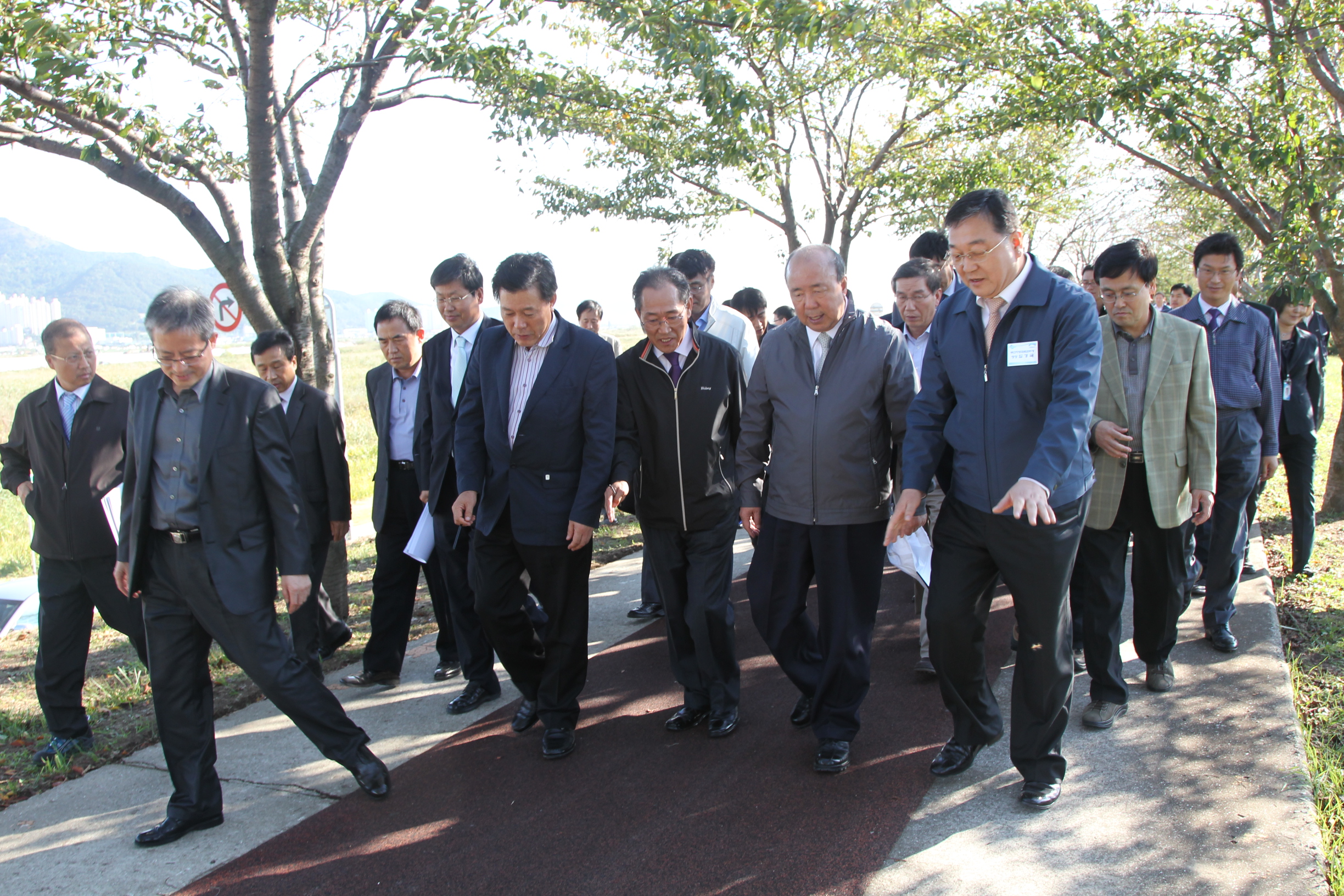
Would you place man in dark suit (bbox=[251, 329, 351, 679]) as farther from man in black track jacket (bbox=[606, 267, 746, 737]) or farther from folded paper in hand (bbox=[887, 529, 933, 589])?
folded paper in hand (bbox=[887, 529, 933, 589])

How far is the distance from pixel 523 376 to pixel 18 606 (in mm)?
4490

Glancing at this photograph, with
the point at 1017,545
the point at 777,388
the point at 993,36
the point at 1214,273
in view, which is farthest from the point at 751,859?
the point at 993,36

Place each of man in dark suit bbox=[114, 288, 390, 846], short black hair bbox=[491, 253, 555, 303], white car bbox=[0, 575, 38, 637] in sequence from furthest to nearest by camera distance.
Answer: white car bbox=[0, 575, 38, 637]
short black hair bbox=[491, 253, 555, 303]
man in dark suit bbox=[114, 288, 390, 846]

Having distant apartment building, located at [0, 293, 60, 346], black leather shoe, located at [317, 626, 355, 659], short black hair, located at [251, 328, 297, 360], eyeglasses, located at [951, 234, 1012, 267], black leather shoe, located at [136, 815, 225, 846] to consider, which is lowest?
black leather shoe, located at [136, 815, 225, 846]

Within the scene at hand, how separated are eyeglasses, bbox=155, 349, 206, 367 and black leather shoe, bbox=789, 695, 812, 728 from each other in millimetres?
2899

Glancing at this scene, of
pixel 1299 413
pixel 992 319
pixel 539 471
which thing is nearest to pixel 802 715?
pixel 539 471

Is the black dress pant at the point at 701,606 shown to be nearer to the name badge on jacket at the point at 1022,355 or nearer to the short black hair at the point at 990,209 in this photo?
the name badge on jacket at the point at 1022,355

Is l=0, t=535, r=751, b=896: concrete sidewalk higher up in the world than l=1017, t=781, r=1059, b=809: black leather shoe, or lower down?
higher up

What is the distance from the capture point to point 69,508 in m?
4.33

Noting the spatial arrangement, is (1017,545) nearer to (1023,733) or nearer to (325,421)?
(1023,733)

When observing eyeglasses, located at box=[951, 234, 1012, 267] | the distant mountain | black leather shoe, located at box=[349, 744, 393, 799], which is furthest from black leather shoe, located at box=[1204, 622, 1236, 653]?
the distant mountain

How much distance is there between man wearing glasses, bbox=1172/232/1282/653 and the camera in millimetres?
4922

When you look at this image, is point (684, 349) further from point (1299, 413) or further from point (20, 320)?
point (20, 320)

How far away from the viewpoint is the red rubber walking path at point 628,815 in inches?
124
